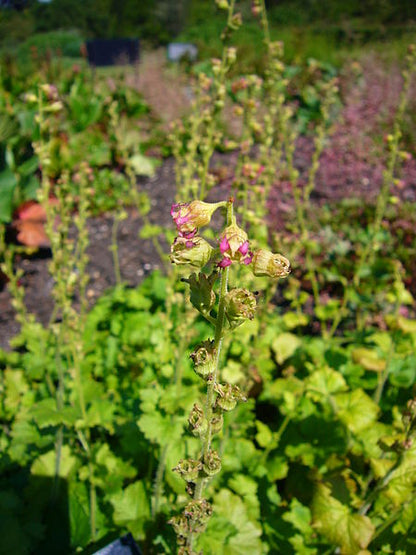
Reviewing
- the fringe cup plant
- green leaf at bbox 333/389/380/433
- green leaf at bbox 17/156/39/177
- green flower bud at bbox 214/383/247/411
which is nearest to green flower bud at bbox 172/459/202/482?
the fringe cup plant

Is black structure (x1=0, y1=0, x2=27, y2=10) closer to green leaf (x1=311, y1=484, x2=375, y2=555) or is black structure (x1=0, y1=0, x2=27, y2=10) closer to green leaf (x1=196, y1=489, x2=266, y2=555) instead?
green leaf (x1=196, y1=489, x2=266, y2=555)

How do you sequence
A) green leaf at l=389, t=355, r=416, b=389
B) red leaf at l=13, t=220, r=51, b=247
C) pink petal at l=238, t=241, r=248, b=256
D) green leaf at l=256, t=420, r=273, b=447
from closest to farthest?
pink petal at l=238, t=241, r=248, b=256, green leaf at l=256, t=420, r=273, b=447, green leaf at l=389, t=355, r=416, b=389, red leaf at l=13, t=220, r=51, b=247

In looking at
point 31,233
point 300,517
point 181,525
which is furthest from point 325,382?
point 31,233

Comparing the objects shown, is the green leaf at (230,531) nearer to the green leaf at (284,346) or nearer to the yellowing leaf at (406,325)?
the green leaf at (284,346)

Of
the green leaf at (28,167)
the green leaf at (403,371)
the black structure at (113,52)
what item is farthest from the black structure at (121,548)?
the black structure at (113,52)

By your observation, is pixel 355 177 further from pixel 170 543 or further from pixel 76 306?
pixel 170 543

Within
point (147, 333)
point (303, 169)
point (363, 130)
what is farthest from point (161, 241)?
point (363, 130)

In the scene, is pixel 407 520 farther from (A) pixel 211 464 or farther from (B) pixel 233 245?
(B) pixel 233 245
